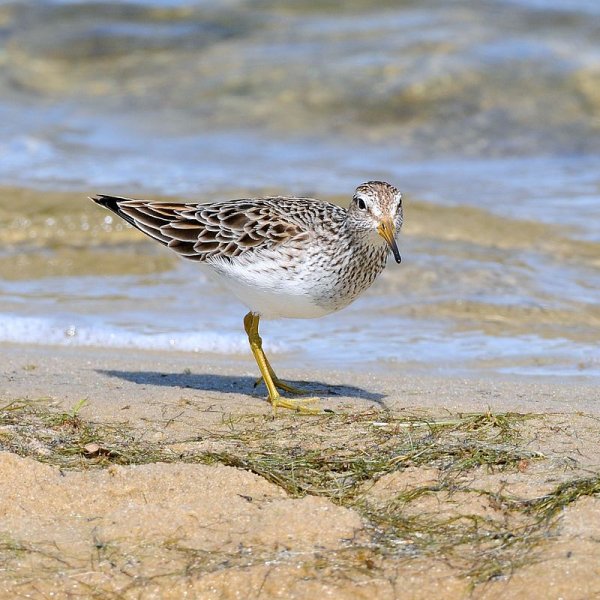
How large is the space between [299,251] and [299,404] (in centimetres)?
91

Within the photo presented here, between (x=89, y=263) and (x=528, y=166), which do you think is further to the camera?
(x=528, y=166)

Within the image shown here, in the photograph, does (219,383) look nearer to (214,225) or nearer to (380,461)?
(214,225)

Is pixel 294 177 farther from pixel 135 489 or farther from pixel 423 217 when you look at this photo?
pixel 135 489

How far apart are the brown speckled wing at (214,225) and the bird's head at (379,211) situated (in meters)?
0.36

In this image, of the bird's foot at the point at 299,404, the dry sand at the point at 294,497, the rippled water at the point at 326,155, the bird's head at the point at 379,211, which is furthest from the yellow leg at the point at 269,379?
the rippled water at the point at 326,155

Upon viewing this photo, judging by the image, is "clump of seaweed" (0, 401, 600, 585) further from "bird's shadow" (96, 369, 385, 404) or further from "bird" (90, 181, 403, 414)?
"bird's shadow" (96, 369, 385, 404)

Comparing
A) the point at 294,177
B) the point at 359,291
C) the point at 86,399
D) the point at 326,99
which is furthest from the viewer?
the point at 326,99

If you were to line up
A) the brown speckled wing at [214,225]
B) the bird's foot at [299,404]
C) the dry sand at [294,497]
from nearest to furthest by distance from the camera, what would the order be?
the dry sand at [294,497], the bird's foot at [299,404], the brown speckled wing at [214,225]

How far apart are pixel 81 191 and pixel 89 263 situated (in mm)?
2237

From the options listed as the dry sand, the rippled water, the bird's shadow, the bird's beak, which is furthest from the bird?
Answer: the rippled water

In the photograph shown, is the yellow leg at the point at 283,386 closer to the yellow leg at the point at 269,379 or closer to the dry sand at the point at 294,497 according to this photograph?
the yellow leg at the point at 269,379

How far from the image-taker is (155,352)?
852 centimetres

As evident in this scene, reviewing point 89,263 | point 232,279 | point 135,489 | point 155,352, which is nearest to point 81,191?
point 89,263

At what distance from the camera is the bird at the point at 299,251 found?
657 centimetres
